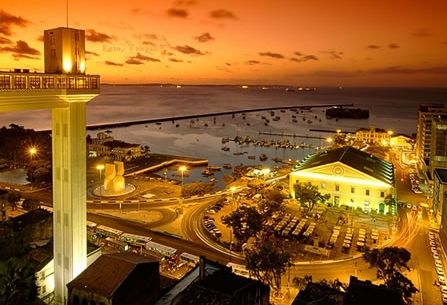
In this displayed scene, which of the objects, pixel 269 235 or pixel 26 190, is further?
pixel 26 190

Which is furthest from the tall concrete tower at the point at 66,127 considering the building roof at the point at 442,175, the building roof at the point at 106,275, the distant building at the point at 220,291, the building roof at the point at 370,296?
the building roof at the point at 442,175

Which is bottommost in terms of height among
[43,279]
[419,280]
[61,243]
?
[419,280]

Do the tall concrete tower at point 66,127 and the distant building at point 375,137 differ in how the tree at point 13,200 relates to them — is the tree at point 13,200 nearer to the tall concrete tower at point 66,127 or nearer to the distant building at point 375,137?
the tall concrete tower at point 66,127

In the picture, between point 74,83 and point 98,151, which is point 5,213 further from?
point 98,151

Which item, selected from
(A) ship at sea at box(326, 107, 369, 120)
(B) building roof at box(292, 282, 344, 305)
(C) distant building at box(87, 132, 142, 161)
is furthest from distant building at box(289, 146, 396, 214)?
(A) ship at sea at box(326, 107, 369, 120)

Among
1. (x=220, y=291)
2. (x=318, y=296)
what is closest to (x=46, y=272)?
(x=220, y=291)

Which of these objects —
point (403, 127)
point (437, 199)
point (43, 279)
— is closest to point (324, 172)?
point (437, 199)

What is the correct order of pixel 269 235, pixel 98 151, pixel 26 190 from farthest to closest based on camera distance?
pixel 98 151
pixel 26 190
pixel 269 235

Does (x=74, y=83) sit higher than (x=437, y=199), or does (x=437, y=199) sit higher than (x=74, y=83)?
(x=74, y=83)

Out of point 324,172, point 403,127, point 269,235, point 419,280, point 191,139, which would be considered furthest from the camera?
point 403,127
